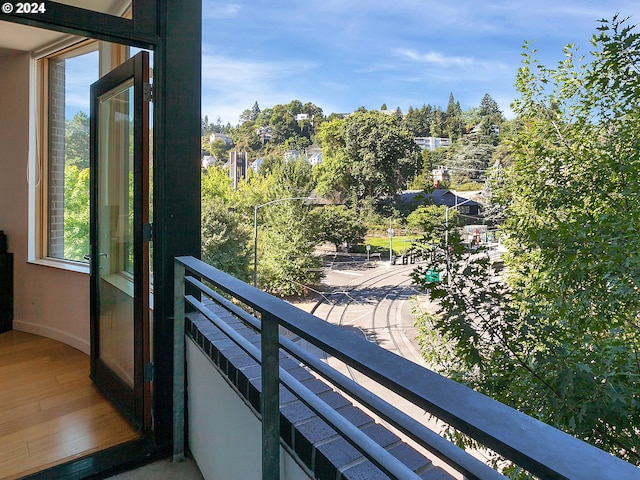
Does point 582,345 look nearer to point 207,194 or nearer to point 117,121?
point 117,121

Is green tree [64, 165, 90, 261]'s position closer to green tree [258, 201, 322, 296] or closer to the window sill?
the window sill

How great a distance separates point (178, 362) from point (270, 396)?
3.12 ft

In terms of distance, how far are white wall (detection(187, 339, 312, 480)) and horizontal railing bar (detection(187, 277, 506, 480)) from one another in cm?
25

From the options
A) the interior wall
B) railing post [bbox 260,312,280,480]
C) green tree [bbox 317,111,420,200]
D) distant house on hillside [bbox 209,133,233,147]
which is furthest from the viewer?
distant house on hillside [bbox 209,133,233,147]

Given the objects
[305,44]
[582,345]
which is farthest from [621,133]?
[305,44]

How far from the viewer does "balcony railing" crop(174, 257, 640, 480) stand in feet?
0.99

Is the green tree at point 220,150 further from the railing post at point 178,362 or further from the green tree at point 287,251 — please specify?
the railing post at point 178,362

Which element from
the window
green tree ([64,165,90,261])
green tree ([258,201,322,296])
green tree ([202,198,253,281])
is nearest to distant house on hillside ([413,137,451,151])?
green tree ([258,201,322,296])

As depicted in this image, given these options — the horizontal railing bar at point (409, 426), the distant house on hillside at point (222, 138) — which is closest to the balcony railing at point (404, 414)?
the horizontal railing bar at point (409, 426)

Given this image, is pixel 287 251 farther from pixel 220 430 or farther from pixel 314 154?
pixel 220 430

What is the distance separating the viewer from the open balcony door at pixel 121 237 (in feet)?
5.43

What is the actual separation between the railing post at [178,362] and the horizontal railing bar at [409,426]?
0.91 m

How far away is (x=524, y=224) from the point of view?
4.40 metres

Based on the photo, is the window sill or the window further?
the window
